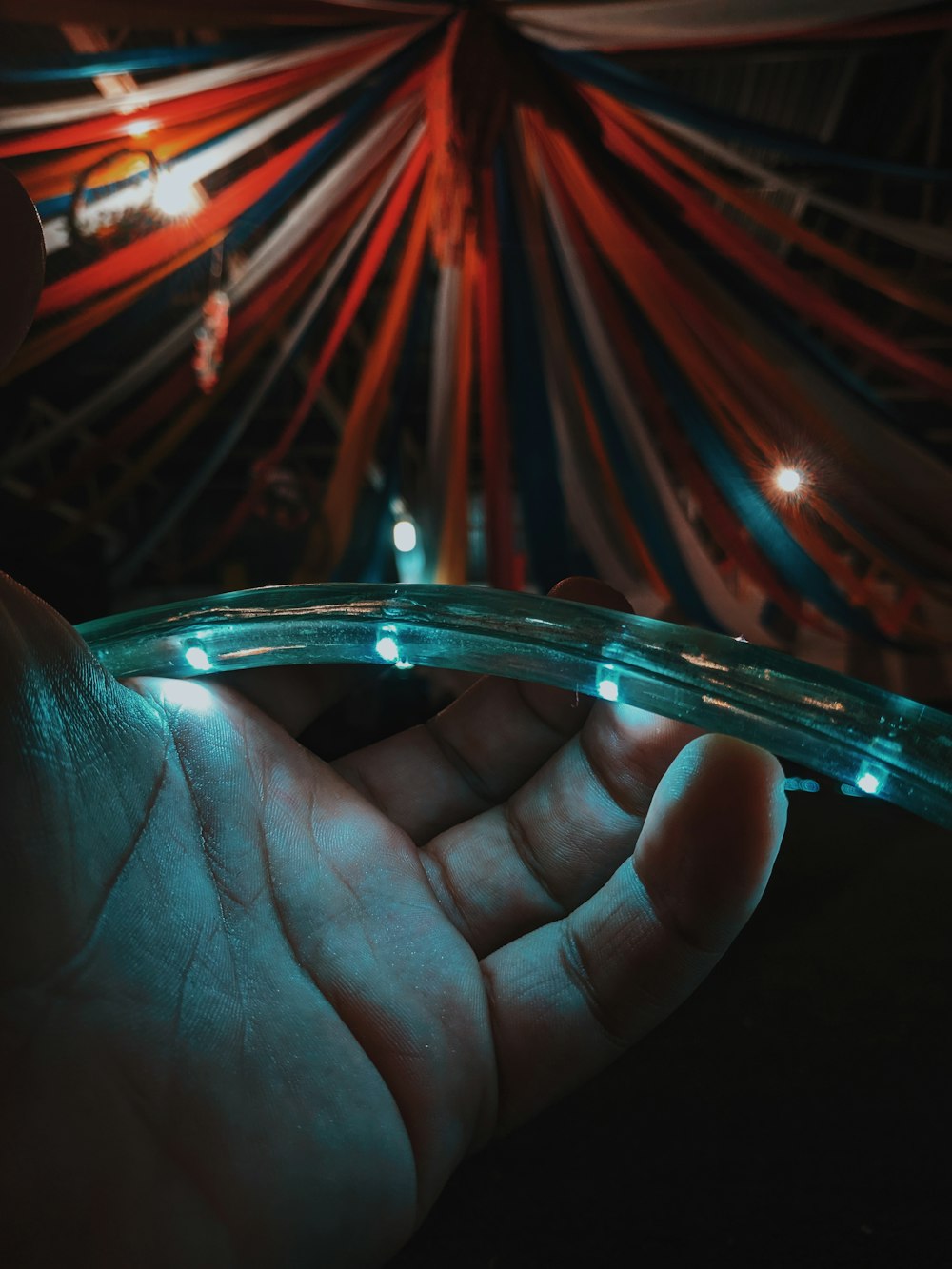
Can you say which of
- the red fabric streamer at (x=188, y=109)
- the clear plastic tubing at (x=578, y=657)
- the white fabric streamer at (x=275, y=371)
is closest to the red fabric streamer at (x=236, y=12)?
the red fabric streamer at (x=188, y=109)

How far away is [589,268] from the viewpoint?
2.41 meters

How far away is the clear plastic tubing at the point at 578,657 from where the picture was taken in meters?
0.58

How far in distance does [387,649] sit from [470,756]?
160 mm

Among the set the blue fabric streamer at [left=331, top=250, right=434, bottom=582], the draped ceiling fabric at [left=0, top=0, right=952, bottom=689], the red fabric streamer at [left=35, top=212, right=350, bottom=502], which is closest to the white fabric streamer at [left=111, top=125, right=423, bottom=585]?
the draped ceiling fabric at [left=0, top=0, right=952, bottom=689]

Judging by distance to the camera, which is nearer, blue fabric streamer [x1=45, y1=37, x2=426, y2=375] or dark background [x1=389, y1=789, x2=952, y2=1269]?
dark background [x1=389, y1=789, x2=952, y2=1269]

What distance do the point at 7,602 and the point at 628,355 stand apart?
2.26 m

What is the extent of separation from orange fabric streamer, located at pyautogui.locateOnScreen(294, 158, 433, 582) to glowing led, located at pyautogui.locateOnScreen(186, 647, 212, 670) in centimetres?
181

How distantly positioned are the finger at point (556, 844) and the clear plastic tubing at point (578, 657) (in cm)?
7

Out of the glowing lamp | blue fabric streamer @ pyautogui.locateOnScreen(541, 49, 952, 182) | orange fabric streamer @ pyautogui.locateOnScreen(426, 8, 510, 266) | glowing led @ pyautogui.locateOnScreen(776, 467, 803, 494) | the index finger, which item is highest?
blue fabric streamer @ pyautogui.locateOnScreen(541, 49, 952, 182)

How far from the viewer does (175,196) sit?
6.25 ft

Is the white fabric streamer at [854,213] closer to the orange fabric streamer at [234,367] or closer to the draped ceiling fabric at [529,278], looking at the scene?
the draped ceiling fabric at [529,278]

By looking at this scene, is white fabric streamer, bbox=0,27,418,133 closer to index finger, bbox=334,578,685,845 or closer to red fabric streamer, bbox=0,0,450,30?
red fabric streamer, bbox=0,0,450,30

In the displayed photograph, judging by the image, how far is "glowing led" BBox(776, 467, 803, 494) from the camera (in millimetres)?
1033

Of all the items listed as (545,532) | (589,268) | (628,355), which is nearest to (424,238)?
(589,268)
